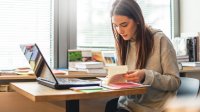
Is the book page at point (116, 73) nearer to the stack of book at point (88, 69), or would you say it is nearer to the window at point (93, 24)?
the stack of book at point (88, 69)

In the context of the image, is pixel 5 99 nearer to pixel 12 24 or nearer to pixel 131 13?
pixel 12 24

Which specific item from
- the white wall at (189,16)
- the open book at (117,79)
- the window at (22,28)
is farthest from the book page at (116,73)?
the white wall at (189,16)

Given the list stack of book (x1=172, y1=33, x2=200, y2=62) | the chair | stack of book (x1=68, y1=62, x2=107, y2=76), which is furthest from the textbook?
stack of book (x1=172, y1=33, x2=200, y2=62)

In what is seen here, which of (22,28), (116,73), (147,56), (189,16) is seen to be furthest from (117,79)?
(189,16)

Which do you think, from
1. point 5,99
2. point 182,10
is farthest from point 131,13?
point 182,10

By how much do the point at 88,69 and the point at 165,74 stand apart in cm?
70

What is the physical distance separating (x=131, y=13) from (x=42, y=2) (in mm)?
1095

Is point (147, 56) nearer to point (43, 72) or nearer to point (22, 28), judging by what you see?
point (43, 72)

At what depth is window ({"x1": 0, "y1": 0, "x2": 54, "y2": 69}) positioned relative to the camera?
249 centimetres

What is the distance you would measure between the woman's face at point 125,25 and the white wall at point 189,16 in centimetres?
138

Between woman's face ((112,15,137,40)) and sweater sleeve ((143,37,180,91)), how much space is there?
0.63ft

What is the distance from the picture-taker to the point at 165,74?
1.76 metres

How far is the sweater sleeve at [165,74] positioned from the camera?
1661 mm

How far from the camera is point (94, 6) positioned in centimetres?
283
